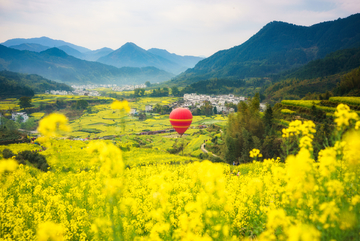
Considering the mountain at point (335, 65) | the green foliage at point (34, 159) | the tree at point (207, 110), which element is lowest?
the tree at point (207, 110)

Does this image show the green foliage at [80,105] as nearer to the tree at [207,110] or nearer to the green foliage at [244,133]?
the tree at [207,110]

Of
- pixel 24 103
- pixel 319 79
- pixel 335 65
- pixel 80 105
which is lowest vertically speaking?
pixel 80 105

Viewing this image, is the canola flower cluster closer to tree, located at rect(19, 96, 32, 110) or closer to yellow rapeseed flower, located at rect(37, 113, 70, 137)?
yellow rapeseed flower, located at rect(37, 113, 70, 137)

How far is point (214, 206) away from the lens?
4500 millimetres

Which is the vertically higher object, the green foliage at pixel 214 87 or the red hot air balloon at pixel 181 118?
the green foliage at pixel 214 87

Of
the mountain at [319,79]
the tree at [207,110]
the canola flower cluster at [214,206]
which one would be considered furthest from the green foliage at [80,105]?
the mountain at [319,79]

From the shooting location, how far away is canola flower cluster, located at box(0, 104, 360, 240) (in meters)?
3.04

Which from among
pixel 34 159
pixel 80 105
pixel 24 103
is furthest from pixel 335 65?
pixel 24 103

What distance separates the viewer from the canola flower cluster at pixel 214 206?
3037 millimetres

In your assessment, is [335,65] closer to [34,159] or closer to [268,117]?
[268,117]

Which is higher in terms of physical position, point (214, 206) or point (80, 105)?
point (80, 105)

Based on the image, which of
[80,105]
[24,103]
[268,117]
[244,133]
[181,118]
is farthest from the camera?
[80,105]

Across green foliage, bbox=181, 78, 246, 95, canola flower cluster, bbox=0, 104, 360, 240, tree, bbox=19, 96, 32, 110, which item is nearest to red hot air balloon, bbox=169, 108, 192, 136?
canola flower cluster, bbox=0, 104, 360, 240

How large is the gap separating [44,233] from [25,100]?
71551mm
